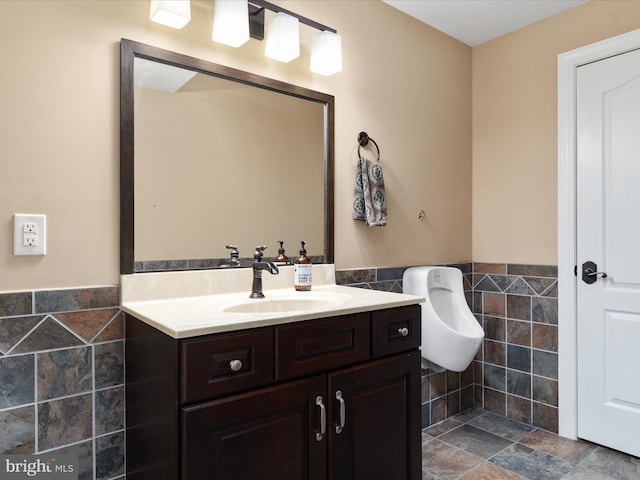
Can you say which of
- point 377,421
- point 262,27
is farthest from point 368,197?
point 377,421

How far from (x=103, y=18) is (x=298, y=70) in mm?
815

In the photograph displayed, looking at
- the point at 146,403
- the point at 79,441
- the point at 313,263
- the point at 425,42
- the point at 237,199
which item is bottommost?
the point at 79,441

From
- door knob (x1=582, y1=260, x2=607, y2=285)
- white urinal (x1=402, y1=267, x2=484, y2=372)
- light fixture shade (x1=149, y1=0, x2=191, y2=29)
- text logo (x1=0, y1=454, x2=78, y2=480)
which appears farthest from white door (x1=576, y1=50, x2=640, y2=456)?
text logo (x1=0, y1=454, x2=78, y2=480)

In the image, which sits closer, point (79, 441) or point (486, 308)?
point (79, 441)

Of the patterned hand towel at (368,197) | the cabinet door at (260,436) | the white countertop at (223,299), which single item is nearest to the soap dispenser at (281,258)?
the white countertop at (223,299)

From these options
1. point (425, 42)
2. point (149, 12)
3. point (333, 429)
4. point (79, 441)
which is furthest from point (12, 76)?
point (425, 42)

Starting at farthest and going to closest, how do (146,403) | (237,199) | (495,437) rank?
(495,437) → (237,199) → (146,403)

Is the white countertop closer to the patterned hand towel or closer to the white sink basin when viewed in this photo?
the white sink basin

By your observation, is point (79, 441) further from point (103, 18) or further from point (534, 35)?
point (534, 35)

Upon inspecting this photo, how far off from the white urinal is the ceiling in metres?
1.44

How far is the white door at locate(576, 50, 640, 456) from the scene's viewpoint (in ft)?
7.01

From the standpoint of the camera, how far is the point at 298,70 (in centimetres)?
196

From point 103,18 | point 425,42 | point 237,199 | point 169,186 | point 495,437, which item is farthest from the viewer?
point 425,42

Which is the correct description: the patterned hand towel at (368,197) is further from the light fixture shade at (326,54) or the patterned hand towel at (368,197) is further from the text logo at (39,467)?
the text logo at (39,467)
